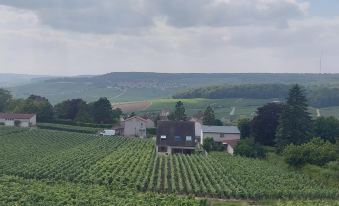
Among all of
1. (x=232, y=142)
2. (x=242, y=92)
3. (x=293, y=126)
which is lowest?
(x=232, y=142)

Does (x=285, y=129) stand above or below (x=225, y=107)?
above

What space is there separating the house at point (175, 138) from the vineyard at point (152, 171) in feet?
6.11

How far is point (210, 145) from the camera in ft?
212

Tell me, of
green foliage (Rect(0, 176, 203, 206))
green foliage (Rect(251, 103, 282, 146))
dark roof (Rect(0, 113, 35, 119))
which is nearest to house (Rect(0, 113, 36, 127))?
dark roof (Rect(0, 113, 35, 119))

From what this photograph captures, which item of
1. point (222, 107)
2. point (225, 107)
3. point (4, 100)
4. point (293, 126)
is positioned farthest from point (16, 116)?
point (225, 107)

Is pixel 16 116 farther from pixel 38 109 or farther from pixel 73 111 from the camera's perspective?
pixel 73 111

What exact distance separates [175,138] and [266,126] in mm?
11971

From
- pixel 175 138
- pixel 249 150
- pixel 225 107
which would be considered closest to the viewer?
pixel 249 150

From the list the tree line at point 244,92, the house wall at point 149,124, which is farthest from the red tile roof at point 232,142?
the tree line at point 244,92

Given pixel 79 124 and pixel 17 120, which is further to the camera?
pixel 79 124

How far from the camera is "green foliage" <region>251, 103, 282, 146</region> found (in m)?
66.1

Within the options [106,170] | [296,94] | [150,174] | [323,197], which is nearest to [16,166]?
[106,170]

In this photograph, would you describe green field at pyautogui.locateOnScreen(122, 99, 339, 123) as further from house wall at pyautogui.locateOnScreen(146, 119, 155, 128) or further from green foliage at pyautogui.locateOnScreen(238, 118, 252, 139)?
green foliage at pyautogui.locateOnScreen(238, 118, 252, 139)

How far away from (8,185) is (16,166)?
9508 mm
